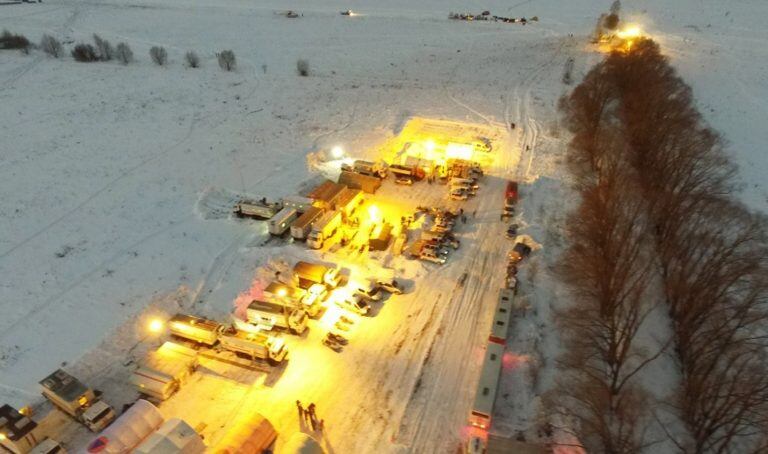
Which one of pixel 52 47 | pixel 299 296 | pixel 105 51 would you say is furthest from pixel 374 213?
pixel 52 47

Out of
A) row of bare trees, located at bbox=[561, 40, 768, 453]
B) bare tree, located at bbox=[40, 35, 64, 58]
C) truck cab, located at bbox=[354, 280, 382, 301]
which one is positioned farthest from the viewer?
bare tree, located at bbox=[40, 35, 64, 58]

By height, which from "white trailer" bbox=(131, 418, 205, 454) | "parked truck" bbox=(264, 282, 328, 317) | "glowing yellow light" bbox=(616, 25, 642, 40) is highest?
"glowing yellow light" bbox=(616, 25, 642, 40)

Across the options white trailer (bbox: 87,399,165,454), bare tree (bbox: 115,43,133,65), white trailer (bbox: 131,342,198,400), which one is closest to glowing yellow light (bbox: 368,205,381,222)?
white trailer (bbox: 131,342,198,400)

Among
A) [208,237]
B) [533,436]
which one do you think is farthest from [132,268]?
[533,436]

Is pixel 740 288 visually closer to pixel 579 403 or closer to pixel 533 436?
pixel 579 403

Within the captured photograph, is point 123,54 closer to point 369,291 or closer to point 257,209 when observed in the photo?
point 257,209

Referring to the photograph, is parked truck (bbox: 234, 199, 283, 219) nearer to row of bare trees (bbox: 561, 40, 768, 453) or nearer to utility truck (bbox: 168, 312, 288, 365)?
utility truck (bbox: 168, 312, 288, 365)

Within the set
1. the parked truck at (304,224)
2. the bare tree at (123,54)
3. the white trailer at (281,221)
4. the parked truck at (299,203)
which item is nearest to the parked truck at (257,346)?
the parked truck at (304,224)
